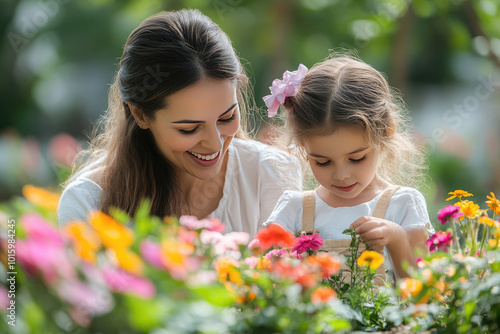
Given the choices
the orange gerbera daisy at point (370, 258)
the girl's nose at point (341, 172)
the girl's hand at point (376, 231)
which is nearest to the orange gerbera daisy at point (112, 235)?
the orange gerbera daisy at point (370, 258)

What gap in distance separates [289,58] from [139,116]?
11468mm

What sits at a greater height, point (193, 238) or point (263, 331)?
point (193, 238)

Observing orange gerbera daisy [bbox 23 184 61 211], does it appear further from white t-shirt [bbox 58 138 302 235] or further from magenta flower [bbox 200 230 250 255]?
white t-shirt [bbox 58 138 302 235]

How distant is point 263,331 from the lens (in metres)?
1.24

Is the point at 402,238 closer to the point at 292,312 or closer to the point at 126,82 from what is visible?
the point at 292,312

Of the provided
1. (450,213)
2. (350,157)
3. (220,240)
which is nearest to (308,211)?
(350,157)

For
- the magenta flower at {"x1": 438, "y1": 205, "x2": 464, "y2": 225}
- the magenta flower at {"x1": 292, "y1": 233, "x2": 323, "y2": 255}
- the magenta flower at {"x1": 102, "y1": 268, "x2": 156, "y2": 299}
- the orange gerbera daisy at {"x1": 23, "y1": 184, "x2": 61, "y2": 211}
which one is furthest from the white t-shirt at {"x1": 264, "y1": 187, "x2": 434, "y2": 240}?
the magenta flower at {"x1": 102, "y1": 268, "x2": 156, "y2": 299}

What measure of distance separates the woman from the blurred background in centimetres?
254

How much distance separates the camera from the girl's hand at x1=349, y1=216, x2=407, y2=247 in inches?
79.4

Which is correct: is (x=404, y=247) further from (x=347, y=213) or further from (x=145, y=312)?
(x=145, y=312)

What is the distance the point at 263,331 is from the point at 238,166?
77.9 inches

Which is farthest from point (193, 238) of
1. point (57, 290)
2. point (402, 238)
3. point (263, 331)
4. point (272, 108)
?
point (272, 108)

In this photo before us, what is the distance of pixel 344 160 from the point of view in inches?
88.4

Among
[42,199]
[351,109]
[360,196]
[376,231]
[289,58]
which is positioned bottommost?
[42,199]
